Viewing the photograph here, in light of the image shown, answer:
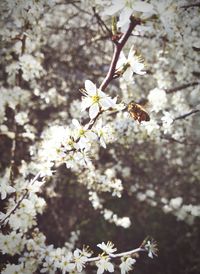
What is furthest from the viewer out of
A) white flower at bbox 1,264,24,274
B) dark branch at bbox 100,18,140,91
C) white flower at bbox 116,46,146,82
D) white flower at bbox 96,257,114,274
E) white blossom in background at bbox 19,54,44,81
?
white blossom in background at bbox 19,54,44,81

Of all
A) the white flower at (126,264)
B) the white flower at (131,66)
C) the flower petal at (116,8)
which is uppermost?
the flower petal at (116,8)

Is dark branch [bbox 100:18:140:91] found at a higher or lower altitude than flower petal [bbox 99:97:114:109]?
higher

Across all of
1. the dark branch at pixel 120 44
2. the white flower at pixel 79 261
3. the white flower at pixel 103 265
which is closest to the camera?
the dark branch at pixel 120 44

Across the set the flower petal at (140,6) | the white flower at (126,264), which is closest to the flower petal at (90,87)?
the flower petal at (140,6)

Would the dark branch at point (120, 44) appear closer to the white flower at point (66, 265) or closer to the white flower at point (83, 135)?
the white flower at point (83, 135)

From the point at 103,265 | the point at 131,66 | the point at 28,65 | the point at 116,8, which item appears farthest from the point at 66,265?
the point at 28,65

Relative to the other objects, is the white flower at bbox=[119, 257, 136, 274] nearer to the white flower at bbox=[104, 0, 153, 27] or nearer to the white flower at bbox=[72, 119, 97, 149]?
the white flower at bbox=[72, 119, 97, 149]

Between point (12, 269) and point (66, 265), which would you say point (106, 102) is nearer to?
point (66, 265)

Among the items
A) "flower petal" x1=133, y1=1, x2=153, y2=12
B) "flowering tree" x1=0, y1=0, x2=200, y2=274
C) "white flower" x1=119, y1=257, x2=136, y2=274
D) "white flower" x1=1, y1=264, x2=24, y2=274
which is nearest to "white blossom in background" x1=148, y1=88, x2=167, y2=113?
"flowering tree" x1=0, y1=0, x2=200, y2=274

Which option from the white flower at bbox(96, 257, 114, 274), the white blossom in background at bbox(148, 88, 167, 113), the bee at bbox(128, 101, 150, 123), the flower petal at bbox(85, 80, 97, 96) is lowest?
the white flower at bbox(96, 257, 114, 274)
